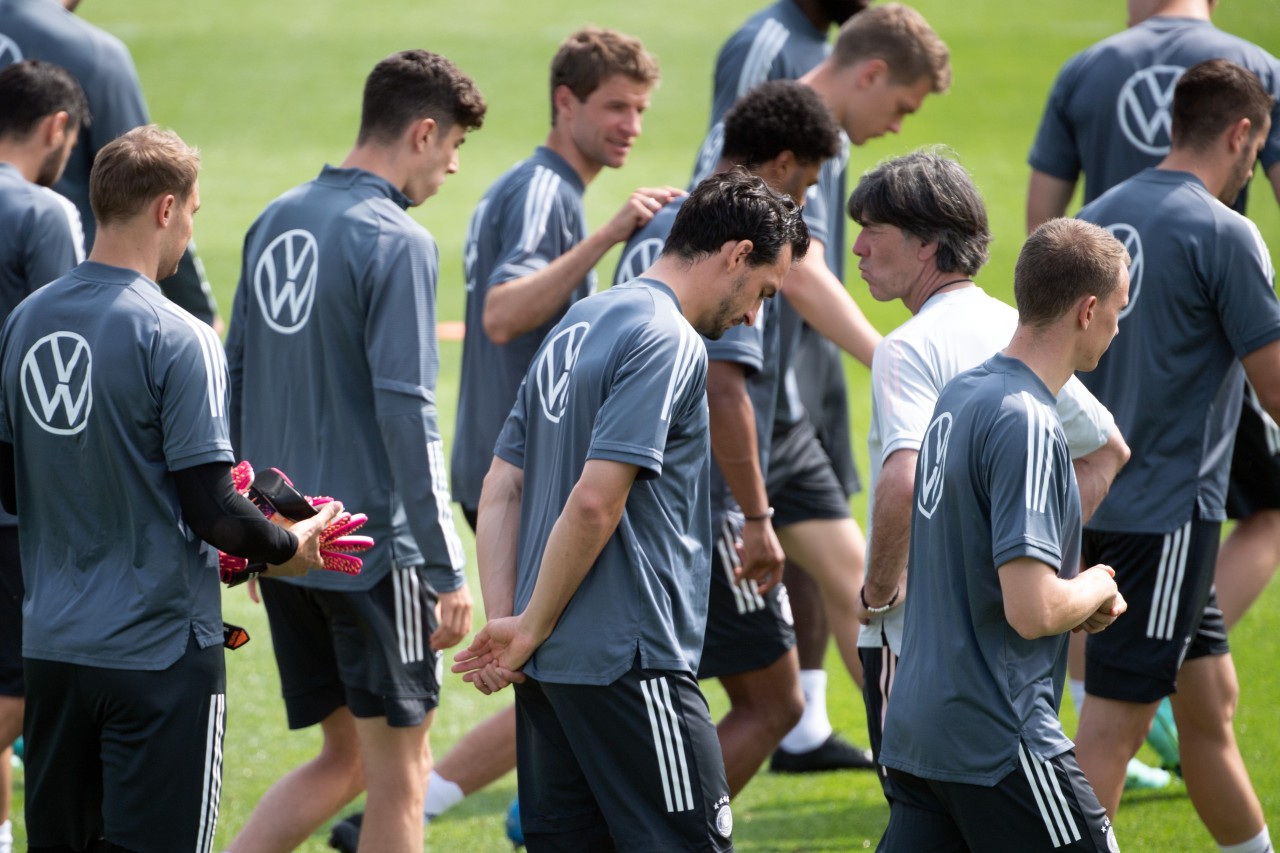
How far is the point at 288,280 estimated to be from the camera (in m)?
4.09

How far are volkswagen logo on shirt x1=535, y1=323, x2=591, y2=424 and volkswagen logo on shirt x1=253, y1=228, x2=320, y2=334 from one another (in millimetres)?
1030

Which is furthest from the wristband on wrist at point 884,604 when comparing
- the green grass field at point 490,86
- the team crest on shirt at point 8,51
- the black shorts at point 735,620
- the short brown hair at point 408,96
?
the green grass field at point 490,86

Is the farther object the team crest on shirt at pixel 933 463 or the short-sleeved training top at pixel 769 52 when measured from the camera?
the short-sleeved training top at pixel 769 52

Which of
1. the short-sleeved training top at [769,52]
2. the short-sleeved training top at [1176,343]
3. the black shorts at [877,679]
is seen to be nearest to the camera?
the black shorts at [877,679]

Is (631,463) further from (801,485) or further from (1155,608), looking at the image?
(801,485)

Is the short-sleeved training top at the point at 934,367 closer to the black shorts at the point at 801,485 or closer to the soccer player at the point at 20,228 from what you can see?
the black shorts at the point at 801,485

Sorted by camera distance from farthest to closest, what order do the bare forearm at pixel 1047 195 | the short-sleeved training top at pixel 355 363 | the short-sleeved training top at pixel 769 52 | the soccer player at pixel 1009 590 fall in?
the short-sleeved training top at pixel 769 52 → the bare forearm at pixel 1047 195 → the short-sleeved training top at pixel 355 363 → the soccer player at pixel 1009 590

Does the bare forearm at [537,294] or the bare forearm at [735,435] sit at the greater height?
the bare forearm at [537,294]

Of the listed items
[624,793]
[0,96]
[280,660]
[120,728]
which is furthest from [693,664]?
[0,96]

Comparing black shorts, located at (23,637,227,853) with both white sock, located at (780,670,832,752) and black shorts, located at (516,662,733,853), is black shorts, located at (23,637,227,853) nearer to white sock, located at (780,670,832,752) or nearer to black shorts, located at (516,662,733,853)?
black shorts, located at (516,662,733,853)

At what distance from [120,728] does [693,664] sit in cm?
128

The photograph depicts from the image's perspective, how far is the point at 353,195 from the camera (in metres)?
4.13

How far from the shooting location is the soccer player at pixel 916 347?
3.40 metres

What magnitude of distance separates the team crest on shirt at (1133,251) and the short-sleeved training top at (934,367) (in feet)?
2.94
